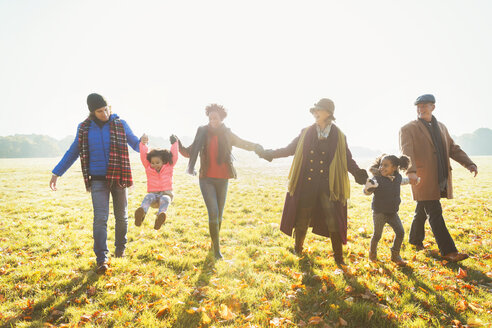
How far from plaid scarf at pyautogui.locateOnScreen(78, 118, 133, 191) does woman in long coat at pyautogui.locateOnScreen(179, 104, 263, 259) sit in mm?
1277

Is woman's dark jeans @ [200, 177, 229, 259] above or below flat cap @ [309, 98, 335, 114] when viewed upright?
below

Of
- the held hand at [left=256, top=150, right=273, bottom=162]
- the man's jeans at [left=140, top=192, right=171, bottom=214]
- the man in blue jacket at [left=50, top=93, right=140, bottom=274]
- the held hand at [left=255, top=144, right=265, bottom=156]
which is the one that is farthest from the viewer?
the held hand at [left=255, top=144, right=265, bottom=156]

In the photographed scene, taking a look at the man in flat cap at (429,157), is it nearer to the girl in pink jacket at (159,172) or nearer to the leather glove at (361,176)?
the leather glove at (361,176)

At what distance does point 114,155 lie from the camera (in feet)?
14.9

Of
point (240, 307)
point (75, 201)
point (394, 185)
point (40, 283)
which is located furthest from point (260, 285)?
point (75, 201)

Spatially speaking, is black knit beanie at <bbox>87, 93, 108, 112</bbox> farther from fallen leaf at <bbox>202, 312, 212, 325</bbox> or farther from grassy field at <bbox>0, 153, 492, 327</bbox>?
fallen leaf at <bbox>202, 312, 212, 325</bbox>

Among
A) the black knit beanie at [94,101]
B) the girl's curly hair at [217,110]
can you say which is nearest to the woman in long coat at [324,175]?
the girl's curly hair at [217,110]

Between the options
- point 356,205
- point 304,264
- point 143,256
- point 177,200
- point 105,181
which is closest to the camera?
point 105,181

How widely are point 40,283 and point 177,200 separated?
286 inches

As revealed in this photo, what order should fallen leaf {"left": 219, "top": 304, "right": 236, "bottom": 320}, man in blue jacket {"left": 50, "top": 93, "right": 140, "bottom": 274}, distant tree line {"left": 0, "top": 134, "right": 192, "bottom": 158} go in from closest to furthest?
fallen leaf {"left": 219, "top": 304, "right": 236, "bottom": 320} < man in blue jacket {"left": 50, "top": 93, "right": 140, "bottom": 274} < distant tree line {"left": 0, "top": 134, "right": 192, "bottom": 158}

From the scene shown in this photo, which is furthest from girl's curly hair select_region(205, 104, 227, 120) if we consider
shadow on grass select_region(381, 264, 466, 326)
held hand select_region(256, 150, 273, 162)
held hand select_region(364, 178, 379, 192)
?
shadow on grass select_region(381, 264, 466, 326)

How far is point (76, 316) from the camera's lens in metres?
3.25

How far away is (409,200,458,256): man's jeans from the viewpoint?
5090 millimetres

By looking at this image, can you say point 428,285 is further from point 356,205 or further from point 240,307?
point 356,205
